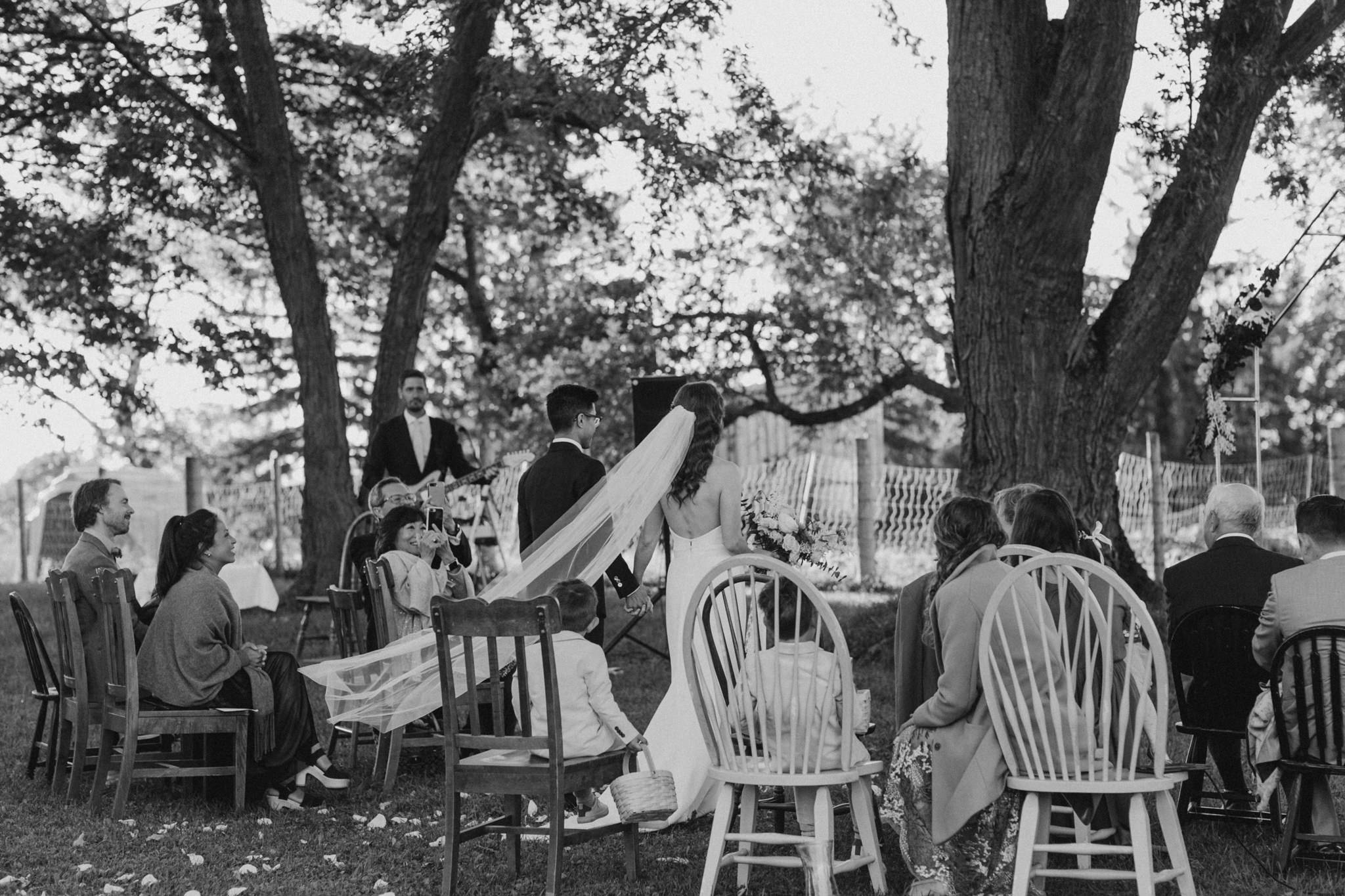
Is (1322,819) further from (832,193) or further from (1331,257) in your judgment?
(832,193)

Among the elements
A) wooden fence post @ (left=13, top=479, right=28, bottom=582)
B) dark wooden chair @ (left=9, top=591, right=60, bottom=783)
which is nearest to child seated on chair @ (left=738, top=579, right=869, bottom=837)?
dark wooden chair @ (left=9, top=591, right=60, bottom=783)

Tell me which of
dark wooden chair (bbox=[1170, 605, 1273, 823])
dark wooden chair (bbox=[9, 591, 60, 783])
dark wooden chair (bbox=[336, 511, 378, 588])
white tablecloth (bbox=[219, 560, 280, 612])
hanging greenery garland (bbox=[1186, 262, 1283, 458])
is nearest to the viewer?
dark wooden chair (bbox=[1170, 605, 1273, 823])

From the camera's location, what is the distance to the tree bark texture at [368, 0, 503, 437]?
42.3 ft

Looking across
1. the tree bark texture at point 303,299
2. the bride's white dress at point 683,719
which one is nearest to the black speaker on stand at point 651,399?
the bride's white dress at point 683,719

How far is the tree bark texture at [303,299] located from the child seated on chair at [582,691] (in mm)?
8548

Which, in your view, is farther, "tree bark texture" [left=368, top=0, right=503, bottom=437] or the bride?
"tree bark texture" [left=368, top=0, right=503, bottom=437]

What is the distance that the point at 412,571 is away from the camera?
677 cm

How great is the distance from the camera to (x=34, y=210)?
1440 centimetres

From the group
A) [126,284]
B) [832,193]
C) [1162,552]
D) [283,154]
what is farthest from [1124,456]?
[126,284]

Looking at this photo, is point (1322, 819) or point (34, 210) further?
point (34, 210)

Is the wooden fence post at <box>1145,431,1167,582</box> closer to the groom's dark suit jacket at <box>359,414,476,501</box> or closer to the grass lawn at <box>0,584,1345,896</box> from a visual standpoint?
the groom's dark suit jacket at <box>359,414,476,501</box>

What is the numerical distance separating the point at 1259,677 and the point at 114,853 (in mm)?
4104

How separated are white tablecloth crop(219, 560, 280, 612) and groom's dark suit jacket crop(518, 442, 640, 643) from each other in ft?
18.4

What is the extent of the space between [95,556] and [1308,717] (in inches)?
191
